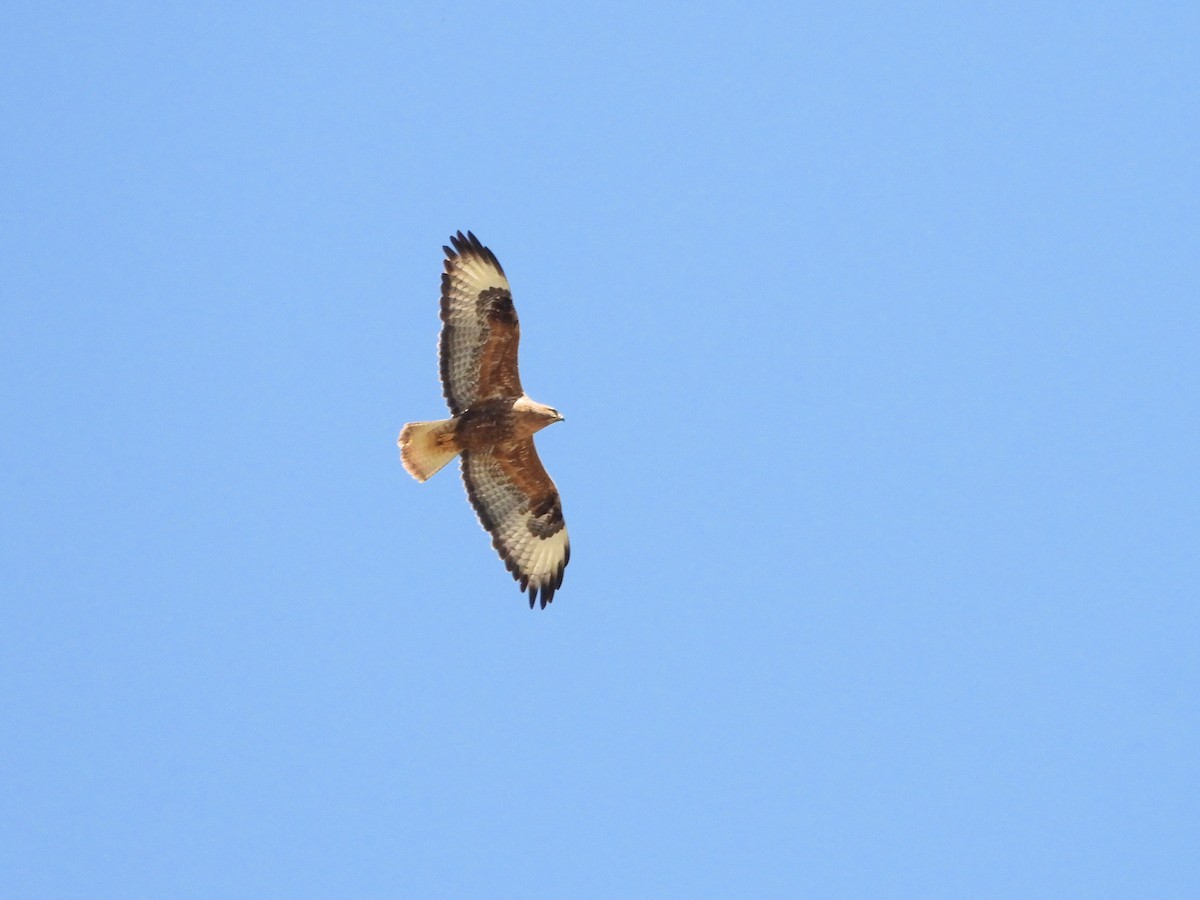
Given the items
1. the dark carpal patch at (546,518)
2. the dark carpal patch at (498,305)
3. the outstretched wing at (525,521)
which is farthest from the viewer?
the dark carpal patch at (546,518)

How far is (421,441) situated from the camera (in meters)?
15.0

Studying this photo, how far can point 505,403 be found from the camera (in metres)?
15.0

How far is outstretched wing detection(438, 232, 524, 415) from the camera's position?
1492 cm

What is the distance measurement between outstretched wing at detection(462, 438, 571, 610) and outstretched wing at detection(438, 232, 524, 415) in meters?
0.78

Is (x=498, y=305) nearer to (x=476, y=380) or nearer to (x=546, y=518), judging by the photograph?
(x=476, y=380)

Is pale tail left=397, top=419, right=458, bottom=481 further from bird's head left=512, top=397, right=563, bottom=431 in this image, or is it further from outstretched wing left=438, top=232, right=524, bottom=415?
bird's head left=512, top=397, right=563, bottom=431

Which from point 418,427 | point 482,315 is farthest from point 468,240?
point 418,427

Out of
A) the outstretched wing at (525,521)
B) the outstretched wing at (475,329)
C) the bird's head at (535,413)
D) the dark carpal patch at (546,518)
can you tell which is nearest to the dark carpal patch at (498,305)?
the outstretched wing at (475,329)

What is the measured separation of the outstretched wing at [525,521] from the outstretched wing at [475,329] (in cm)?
78

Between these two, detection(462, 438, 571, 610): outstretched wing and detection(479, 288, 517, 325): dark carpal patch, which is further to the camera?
detection(462, 438, 571, 610): outstretched wing

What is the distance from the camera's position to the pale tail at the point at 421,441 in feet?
49.1

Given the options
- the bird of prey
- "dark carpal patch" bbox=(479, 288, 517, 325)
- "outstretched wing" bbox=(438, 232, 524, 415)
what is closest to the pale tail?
the bird of prey

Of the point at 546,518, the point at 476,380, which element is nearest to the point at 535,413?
the point at 476,380

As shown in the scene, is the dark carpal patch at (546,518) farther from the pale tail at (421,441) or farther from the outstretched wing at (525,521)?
the pale tail at (421,441)
